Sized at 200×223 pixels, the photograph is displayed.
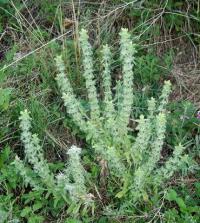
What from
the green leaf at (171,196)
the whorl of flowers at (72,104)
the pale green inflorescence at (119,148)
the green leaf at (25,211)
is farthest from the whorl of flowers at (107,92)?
the green leaf at (25,211)

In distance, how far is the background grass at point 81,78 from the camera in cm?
317

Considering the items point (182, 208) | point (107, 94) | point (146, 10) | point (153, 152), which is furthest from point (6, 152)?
point (146, 10)

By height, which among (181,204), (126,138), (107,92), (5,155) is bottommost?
(181,204)

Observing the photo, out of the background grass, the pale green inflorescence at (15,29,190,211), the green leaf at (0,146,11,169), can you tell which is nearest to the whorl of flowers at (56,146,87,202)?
the pale green inflorescence at (15,29,190,211)

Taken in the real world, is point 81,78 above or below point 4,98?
below

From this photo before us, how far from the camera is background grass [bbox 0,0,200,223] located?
3175 mm

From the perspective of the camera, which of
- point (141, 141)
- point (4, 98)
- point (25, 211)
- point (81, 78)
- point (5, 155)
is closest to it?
point (141, 141)

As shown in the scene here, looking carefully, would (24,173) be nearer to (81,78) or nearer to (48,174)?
(48,174)

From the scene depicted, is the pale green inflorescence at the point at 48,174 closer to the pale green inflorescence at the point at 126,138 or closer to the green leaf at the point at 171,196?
the pale green inflorescence at the point at 126,138

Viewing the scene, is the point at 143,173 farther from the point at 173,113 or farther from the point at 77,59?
the point at 77,59

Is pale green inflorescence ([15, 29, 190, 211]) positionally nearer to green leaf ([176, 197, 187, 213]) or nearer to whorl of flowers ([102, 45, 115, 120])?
whorl of flowers ([102, 45, 115, 120])

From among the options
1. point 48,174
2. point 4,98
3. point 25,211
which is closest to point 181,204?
point 48,174

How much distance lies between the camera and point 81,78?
374 cm

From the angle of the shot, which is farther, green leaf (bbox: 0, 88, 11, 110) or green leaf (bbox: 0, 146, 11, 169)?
green leaf (bbox: 0, 146, 11, 169)
